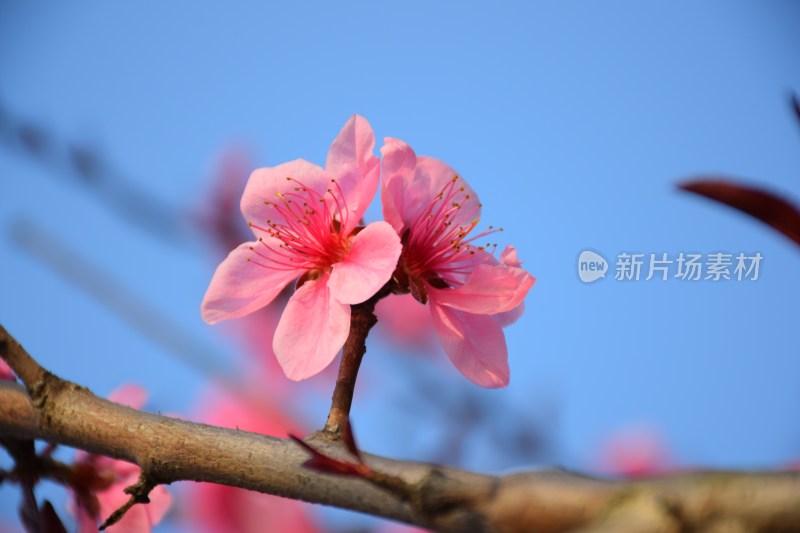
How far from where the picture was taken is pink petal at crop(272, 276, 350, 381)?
60cm

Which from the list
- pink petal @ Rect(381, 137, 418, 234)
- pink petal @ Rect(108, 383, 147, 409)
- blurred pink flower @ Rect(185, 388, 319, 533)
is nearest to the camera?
pink petal @ Rect(381, 137, 418, 234)

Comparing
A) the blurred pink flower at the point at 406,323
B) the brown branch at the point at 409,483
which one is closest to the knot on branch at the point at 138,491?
the brown branch at the point at 409,483

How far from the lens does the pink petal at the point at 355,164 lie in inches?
24.7

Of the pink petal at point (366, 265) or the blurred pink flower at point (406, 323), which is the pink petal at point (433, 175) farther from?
the blurred pink flower at point (406, 323)

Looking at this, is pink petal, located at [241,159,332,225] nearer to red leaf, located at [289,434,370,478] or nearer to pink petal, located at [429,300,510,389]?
pink petal, located at [429,300,510,389]

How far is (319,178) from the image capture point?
66 centimetres

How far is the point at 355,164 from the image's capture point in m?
0.64

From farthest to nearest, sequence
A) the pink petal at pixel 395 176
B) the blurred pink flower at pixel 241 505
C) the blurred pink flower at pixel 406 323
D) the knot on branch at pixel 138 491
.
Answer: the blurred pink flower at pixel 406 323 → the blurred pink flower at pixel 241 505 → the pink petal at pixel 395 176 → the knot on branch at pixel 138 491

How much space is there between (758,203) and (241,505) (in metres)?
0.98

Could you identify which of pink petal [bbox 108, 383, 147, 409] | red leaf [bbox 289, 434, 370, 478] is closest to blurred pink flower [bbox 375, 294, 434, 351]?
pink petal [bbox 108, 383, 147, 409]

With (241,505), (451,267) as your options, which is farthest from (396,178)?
(241,505)

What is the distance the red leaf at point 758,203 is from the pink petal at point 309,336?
0.93ft

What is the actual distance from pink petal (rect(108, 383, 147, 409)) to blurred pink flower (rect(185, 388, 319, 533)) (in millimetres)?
309

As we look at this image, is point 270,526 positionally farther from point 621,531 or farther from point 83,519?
point 621,531
